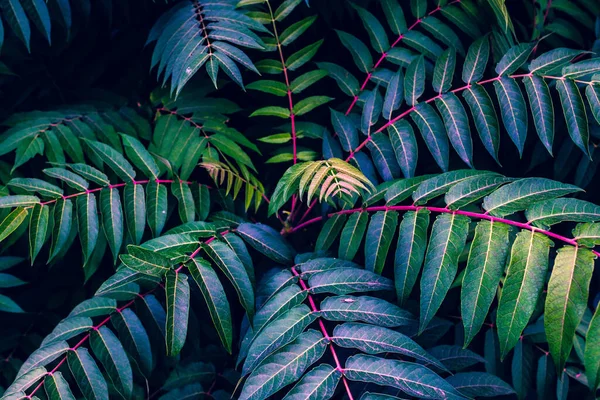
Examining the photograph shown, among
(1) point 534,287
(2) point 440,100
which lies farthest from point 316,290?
(2) point 440,100

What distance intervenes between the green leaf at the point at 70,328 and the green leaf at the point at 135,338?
0.07m

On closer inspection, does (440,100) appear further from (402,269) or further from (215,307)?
(215,307)

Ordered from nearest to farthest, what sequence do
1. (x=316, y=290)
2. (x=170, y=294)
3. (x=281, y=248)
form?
(x=170, y=294) < (x=316, y=290) < (x=281, y=248)

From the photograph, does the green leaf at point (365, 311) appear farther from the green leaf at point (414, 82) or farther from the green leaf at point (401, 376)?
the green leaf at point (414, 82)

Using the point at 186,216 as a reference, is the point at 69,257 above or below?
below

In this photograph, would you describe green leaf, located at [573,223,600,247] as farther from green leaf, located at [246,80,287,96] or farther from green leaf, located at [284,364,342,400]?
green leaf, located at [246,80,287,96]

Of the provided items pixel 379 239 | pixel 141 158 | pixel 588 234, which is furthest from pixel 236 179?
pixel 588 234

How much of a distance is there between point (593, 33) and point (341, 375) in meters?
1.85

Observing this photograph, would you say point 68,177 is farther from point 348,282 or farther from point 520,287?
point 520,287

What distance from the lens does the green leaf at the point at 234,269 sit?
122 centimetres

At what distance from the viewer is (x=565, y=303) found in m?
1.00

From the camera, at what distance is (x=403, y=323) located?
1.18 m

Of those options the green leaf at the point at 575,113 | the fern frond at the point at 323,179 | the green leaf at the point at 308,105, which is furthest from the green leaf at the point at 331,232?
the green leaf at the point at 575,113

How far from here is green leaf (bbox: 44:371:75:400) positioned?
3.91 ft
